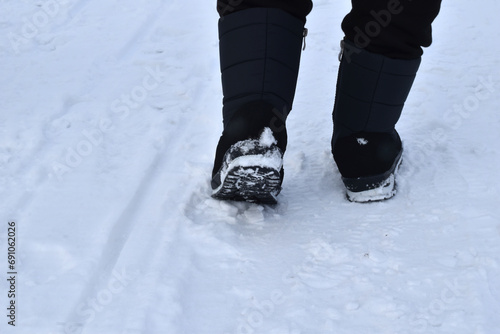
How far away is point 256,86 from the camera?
53.8 inches

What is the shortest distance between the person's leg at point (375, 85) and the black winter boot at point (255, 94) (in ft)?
0.49

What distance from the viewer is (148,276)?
1.24 m

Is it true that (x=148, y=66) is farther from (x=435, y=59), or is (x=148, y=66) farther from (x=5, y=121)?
(x=435, y=59)

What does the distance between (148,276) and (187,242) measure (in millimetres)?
142

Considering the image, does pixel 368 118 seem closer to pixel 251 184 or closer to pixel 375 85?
pixel 375 85

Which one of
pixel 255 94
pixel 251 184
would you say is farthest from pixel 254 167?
pixel 255 94

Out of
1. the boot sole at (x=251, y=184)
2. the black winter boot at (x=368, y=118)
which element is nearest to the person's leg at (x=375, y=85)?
the black winter boot at (x=368, y=118)

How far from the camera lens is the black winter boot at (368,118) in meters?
1.42

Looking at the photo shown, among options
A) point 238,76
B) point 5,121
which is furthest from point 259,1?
point 5,121

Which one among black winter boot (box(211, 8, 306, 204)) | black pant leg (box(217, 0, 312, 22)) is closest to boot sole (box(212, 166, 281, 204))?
black winter boot (box(211, 8, 306, 204))

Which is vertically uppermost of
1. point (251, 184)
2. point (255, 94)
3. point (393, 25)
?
point (393, 25)

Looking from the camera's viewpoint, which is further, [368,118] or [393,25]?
[368,118]

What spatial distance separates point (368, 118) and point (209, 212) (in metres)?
0.46

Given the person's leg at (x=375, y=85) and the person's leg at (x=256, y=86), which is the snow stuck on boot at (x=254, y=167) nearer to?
the person's leg at (x=256, y=86)
